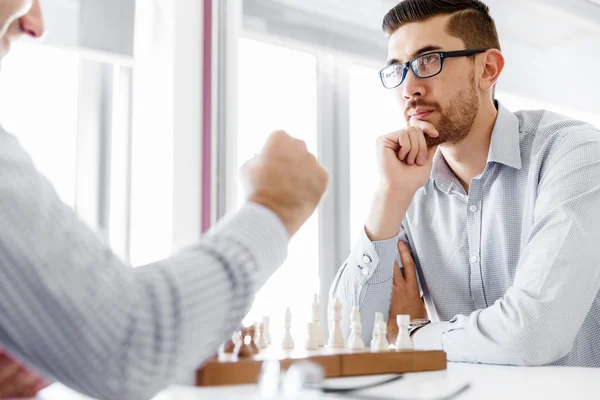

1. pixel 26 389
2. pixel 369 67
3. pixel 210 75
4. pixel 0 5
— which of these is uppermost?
pixel 369 67

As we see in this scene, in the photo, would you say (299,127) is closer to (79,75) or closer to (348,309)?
(79,75)

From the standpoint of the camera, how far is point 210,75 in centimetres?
327

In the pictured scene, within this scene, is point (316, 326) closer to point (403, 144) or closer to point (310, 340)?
point (310, 340)

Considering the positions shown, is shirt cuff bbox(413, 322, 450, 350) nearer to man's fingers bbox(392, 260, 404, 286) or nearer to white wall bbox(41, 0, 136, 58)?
man's fingers bbox(392, 260, 404, 286)

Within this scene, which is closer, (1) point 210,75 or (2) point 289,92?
(1) point 210,75

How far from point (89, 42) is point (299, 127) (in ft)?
4.19

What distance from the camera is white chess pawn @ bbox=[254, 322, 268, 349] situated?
1.22 metres

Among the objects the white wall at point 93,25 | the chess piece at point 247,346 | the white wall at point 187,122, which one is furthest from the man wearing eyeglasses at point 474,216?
the white wall at point 93,25

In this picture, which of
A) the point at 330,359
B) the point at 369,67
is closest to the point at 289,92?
the point at 369,67

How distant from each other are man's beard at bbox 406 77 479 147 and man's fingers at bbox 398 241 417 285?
13.7 inches

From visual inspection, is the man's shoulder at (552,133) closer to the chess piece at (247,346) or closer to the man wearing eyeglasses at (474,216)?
the man wearing eyeglasses at (474,216)

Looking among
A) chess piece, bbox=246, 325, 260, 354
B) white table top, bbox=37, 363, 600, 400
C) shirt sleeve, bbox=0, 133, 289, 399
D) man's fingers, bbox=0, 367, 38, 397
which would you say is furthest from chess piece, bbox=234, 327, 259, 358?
shirt sleeve, bbox=0, 133, 289, 399

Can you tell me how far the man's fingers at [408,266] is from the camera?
6.05 ft

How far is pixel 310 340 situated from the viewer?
1.19 meters
